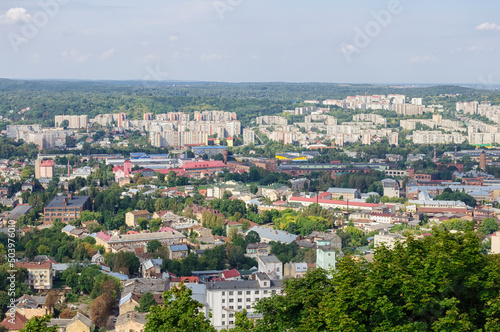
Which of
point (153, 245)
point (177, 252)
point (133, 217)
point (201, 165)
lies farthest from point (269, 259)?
point (201, 165)

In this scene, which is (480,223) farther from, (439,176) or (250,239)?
(439,176)

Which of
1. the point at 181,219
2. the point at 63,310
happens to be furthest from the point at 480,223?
the point at 63,310

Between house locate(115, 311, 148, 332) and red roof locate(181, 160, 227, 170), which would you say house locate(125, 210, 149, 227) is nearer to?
house locate(115, 311, 148, 332)

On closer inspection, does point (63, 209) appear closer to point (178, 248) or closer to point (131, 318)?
point (178, 248)

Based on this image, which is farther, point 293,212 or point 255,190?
point 255,190

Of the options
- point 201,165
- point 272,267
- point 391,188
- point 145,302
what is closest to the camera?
point 145,302

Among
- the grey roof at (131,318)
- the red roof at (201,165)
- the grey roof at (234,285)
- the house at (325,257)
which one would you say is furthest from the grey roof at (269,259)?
the red roof at (201,165)

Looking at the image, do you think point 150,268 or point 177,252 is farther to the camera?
point 177,252
